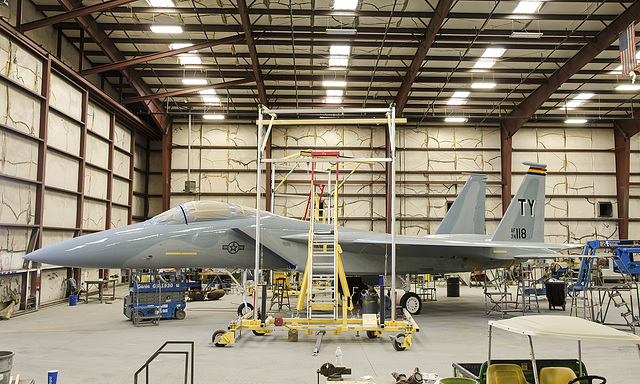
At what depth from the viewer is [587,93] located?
23047 millimetres

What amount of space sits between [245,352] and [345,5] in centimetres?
1237

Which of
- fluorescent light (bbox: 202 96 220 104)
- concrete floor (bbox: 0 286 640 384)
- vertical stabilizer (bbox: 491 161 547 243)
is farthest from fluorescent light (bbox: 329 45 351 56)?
concrete floor (bbox: 0 286 640 384)

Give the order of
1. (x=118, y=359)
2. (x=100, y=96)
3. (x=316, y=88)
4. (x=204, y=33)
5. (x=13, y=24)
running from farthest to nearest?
1. (x=316, y=88)
2. (x=100, y=96)
3. (x=204, y=33)
4. (x=13, y=24)
5. (x=118, y=359)

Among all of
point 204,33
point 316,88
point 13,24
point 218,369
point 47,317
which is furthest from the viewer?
point 316,88

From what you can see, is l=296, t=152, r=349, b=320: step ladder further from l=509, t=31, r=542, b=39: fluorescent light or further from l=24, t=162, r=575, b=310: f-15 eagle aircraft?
l=509, t=31, r=542, b=39: fluorescent light

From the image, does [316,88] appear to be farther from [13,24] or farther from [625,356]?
[625,356]

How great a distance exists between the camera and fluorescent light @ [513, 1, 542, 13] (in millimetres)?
15453

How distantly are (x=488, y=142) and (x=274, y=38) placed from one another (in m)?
14.9

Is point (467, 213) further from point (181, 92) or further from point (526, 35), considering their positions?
point (181, 92)

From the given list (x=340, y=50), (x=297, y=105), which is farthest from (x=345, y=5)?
(x=297, y=105)

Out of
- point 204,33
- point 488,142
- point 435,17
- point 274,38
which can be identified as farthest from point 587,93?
point 204,33

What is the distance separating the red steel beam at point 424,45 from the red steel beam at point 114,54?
12.1 metres

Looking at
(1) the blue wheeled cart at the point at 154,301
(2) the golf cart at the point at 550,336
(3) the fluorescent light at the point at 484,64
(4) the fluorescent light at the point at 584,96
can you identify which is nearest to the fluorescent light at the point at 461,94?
(3) the fluorescent light at the point at 484,64

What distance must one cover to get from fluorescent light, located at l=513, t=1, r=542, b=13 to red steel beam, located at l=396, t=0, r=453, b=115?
2641 millimetres
